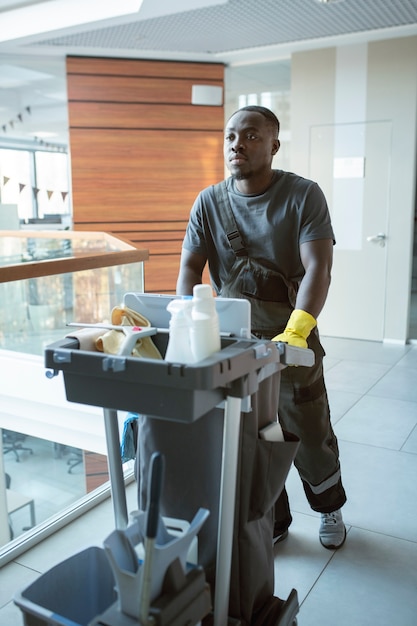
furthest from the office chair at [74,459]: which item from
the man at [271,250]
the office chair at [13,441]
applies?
the man at [271,250]

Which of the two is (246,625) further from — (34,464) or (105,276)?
(34,464)

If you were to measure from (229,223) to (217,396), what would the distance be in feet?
2.66

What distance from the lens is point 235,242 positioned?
1825 mm

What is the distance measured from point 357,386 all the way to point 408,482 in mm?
1503

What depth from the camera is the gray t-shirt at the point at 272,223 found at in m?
1.79

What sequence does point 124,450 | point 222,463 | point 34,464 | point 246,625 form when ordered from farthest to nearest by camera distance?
1. point 34,464
2. point 124,450
3. point 246,625
4. point 222,463

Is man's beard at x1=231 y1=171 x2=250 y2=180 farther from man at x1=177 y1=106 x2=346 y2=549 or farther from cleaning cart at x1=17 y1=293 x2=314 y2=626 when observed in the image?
cleaning cart at x1=17 y1=293 x2=314 y2=626

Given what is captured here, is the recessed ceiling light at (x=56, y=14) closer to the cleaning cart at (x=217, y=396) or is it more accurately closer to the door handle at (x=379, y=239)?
the door handle at (x=379, y=239)

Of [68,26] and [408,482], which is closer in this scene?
[408,482]

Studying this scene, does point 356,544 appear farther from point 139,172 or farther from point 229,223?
point 139,172

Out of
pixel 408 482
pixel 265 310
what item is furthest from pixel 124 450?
pixel 408 482

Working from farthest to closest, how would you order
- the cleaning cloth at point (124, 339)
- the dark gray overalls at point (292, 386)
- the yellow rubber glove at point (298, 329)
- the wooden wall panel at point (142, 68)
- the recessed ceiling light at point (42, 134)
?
the recessed ceiling light at point (42, 134) < the wooden wall panel at point (142, 68) < the dark gray overalls at point (292, 386) < the yellow rubber glove at point (298, 329) < the cleaning cloth at point (124, 339)

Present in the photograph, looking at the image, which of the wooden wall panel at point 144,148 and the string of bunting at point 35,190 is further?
the string of bunting at point 35,190

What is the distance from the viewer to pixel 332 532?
2.13 m
